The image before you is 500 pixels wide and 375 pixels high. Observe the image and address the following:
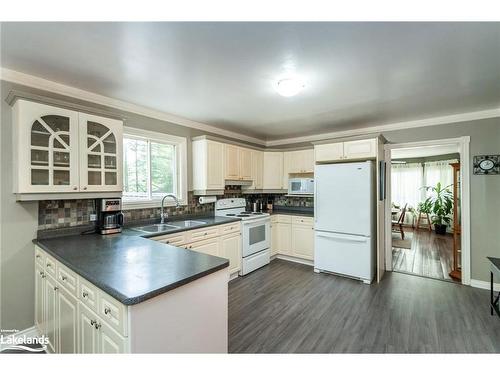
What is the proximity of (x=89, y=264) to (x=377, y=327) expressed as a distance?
2568 mm

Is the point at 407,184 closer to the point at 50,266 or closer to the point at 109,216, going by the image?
the point at 109,216

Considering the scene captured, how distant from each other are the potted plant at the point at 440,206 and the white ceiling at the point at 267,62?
481 centimetres

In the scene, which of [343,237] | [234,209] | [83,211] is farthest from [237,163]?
[83,211]

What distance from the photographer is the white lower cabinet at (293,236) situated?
4.09 meters

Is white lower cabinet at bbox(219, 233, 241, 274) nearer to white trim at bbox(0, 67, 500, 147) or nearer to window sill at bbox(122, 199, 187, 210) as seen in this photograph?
window sill at bbox(122, 199, 187, 210)

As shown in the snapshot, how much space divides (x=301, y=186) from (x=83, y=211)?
3.39 metres

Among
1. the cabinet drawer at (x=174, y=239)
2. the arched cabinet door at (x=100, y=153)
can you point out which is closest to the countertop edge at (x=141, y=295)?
the arched cabinet door at (x=100, y=153)

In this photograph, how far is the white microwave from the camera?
171 inches

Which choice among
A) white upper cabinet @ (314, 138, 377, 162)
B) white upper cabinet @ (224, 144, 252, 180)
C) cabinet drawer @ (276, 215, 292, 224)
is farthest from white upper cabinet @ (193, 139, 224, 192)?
white upper cabinet @ (314, 138, 377, 162)

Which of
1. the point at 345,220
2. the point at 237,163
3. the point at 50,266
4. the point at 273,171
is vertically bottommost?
the point at 50,266

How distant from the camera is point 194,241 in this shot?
292 cm

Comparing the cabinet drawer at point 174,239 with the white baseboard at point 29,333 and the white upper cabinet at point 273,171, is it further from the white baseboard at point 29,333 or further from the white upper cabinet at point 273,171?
the white upper cabinet at point 273,171

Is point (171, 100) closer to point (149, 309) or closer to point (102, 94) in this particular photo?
point (102, 94)

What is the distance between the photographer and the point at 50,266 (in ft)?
6.09
